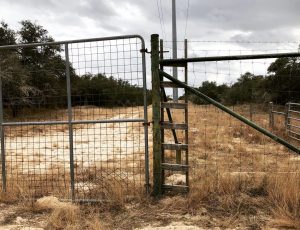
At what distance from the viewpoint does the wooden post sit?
5887mm

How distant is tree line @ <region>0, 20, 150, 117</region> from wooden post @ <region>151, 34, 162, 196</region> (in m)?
0.28

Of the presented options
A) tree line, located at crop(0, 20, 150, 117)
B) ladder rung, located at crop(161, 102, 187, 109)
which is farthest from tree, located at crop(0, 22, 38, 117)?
ladder rung, located at crop(161, 102, 187, 109)

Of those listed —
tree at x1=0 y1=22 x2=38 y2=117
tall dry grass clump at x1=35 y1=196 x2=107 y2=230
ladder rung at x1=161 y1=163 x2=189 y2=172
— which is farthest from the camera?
tree at x1=0 y1=22 x2=38 y2=117

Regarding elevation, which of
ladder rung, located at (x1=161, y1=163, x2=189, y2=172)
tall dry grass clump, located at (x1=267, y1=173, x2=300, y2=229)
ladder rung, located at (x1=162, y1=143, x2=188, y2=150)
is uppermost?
ladder rung, located at (x1=162, y1=143, x2=188, y2=150)

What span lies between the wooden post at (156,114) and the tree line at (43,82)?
276mm

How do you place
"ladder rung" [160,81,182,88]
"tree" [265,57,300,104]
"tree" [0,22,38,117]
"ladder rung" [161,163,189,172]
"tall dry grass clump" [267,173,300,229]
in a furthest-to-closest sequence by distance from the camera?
"tree" [0,22,38,117] → "tree" [265,57,300,104] → "ladder rung" [160,81,182,88] → "ladder rung" [161,163,189,172] → "tall dry grass clump" [267,173,300,229]

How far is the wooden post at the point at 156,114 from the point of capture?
5887 millimetres

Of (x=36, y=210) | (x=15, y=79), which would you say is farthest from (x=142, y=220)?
(x=15, y=79)

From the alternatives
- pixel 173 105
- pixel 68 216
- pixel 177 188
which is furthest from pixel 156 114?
pixel 68 216

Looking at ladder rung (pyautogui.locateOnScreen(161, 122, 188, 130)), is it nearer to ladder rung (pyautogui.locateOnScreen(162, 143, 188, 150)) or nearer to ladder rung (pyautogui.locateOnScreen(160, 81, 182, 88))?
ladder rung (pyautogui.locateOnScreen(162, 143, 188, 150))

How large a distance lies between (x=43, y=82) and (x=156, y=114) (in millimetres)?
12401

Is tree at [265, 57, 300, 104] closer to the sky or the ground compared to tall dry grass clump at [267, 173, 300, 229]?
closer to the sky

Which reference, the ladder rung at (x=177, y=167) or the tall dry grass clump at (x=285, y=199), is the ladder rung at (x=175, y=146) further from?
the tall dry grass clump at (x=285, y=199)

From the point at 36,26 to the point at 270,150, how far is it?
2550 centimetres
